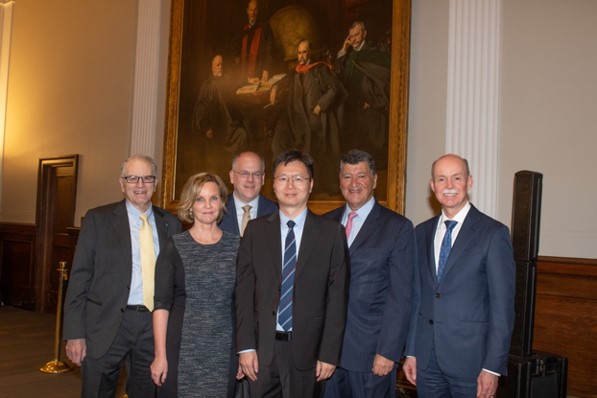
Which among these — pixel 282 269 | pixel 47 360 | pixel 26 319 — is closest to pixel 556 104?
pixel 282 269

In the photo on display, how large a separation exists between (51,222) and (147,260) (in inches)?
289

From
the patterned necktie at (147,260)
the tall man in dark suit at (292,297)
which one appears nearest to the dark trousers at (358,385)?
the tall man in dark suit at (292,297)

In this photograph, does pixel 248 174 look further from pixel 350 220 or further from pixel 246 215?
pixel 350 220

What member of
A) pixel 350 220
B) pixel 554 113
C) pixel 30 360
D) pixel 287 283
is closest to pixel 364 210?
pixel 350 220

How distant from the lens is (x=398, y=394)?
4.91m

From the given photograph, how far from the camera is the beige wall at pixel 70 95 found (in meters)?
8.46

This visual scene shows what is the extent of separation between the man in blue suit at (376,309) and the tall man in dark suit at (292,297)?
0.27 meters

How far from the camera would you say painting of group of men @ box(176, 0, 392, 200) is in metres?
5.57

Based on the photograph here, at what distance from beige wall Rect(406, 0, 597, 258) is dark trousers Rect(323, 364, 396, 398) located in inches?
98.8

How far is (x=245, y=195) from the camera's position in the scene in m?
3.52

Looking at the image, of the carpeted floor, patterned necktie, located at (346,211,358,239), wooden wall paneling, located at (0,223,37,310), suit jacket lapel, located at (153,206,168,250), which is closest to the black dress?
suit jacket lapel, located at (153,206,168,250)

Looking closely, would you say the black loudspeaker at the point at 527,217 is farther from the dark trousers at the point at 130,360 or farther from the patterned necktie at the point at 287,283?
the dark trousers at the point at 130,360

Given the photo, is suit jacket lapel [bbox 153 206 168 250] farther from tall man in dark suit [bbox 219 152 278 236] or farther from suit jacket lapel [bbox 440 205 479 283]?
suit jacket lapel [bbox 440 205 479 283]

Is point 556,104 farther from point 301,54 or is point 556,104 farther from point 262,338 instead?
point 262,338
